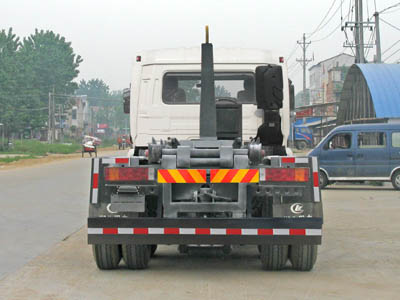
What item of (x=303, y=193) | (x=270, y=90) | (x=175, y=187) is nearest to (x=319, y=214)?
(x=303, y=193)

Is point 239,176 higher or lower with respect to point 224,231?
higher

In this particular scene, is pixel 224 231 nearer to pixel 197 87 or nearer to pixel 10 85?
pixel 197 87

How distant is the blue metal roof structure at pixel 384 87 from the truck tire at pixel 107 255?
82.5 ft

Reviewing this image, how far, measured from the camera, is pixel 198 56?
34.4 ft

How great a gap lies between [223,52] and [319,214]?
385 cm

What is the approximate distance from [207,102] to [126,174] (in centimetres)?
158

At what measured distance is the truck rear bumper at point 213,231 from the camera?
7.13 m

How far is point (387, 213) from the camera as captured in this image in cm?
1460

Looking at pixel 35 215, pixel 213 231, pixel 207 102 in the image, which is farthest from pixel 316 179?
pixel 35 215

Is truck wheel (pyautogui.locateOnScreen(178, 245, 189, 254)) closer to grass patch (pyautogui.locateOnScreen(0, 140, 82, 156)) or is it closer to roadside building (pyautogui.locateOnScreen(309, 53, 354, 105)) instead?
grass patch (pyautogui.locateOnScreen(0, 140, 82, 156))

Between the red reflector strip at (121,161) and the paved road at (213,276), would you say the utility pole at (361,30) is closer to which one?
the paved road at (213,276)

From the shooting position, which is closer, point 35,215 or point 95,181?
point 95,181

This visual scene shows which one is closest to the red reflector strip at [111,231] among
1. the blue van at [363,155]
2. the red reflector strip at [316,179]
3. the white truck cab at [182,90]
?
the red reflector strip at [316,179]

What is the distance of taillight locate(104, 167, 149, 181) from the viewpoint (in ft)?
24.0
